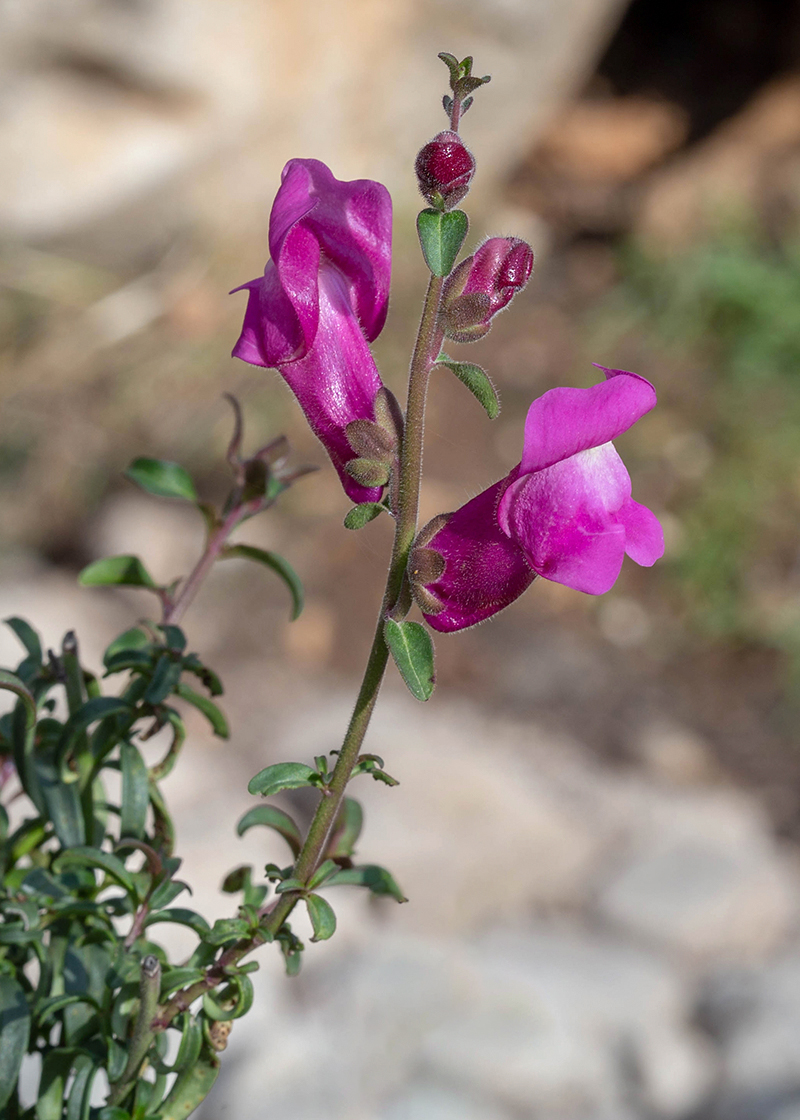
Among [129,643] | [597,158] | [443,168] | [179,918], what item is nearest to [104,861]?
[179,918]

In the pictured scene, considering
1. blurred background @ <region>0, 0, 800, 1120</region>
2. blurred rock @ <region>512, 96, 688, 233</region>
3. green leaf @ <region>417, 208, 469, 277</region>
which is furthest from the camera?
blurred rock @ <region>512, 96, 688, 233</region>

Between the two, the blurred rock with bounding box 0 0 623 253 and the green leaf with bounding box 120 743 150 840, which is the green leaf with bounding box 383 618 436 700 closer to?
the green leaf with bounding box 120 743 150 840

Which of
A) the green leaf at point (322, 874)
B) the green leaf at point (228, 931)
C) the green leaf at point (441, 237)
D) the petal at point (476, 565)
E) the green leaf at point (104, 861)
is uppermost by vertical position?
A: the green leaf at point (441, 237)

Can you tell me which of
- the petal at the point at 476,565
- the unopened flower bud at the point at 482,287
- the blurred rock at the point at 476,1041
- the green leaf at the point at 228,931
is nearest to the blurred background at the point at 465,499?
the blurred rock at the point at 476,1041

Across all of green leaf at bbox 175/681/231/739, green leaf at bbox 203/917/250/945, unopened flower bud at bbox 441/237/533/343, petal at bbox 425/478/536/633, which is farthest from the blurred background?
unopened flower bud at bbox 441/237/533/343

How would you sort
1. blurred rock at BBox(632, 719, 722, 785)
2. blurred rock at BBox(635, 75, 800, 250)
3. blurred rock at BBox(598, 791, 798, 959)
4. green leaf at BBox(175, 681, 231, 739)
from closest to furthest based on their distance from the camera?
green leaf at BBox(175, 681, 231, 739) → blurred rock at BBox(598, 791, 798, 959) → blurred rock at BBox(632, 719, 722, 785) → blurred rock at BBox(635, 75, 800, 250)

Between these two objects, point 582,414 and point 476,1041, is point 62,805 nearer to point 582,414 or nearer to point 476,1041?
point 582,414

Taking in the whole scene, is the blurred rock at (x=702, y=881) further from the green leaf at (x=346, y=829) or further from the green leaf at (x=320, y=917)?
the green leaf at (x=320, y=917)

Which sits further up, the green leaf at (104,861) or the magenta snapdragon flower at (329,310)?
the magenta snapdragon flower at (329,310)

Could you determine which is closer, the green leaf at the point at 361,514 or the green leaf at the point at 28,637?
the green leaf at the point at 361,514

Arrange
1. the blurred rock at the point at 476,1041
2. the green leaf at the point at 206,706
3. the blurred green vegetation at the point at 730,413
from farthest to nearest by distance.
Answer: the blurred green vegetation at the point at 730,413 < the blurred rock at the point at 476,1041 < the green leaf at the point at 206,706
